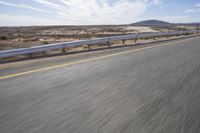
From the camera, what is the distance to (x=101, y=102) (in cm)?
309

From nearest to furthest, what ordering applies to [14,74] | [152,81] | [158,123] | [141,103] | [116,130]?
[116,130], [158,123], [141,103], [152,81], [14,74]

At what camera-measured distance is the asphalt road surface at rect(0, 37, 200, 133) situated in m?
2.36

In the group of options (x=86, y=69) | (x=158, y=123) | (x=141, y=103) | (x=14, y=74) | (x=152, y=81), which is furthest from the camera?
(x=86, y=69)

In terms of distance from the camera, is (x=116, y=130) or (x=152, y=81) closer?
(x=116, y=130)

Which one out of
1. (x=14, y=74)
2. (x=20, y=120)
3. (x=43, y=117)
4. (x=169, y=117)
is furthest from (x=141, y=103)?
(x=14, y=74)

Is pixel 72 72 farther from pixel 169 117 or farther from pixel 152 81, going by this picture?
pixel 169 117

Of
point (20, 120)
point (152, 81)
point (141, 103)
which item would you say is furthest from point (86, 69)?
point (20, 120)

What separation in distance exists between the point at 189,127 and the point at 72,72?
3626mm

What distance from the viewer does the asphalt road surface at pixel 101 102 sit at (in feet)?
7.75

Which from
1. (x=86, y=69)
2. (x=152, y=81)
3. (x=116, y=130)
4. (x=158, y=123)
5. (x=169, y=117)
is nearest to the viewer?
(x=116, y=130)

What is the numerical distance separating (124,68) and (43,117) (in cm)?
361

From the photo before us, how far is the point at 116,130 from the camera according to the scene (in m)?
2.27

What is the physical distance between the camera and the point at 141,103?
3.05m

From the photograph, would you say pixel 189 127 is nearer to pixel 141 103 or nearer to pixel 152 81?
pixel 141 103
